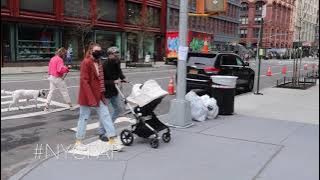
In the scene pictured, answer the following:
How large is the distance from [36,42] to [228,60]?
2119 centimetres

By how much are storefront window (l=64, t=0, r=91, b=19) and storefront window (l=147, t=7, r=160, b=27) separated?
9587 mm

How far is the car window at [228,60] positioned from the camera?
15719mm

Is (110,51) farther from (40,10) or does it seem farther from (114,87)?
(40,10)

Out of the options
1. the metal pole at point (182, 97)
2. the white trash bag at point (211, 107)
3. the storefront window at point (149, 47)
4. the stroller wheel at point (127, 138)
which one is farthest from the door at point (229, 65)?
the storefront window at point (149, 47)

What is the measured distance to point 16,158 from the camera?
6621 millimetres

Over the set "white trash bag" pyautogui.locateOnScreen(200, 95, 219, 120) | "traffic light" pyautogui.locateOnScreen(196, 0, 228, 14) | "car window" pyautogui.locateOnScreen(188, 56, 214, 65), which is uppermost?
"traffic light" pyautogui.locateOnScreen(196, 0, 228, 14)

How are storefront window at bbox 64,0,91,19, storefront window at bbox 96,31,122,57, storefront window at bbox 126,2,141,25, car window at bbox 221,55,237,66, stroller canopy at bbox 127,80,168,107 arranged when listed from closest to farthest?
stroller canopy at bbox 127,80,168,107 < car window at bbox 221,55,237,66 < storefront window at bbox 64,0,91,19 < storefront window at bbox 96,31,122,57 < storefront window at bbox 126,2,141,25

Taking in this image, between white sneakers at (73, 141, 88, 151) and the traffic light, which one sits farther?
the traffic light

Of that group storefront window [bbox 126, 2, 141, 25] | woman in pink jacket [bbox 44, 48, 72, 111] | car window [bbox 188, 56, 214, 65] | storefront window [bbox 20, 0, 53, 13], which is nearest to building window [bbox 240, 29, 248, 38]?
storefront window [bbox 126, 2, 141, 25]

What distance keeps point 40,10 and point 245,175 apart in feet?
99.0

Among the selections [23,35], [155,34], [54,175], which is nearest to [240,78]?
[54,175]

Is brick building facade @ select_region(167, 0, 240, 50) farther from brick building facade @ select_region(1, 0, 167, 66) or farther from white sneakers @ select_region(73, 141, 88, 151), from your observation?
white sneakers @ select_region(73, 141, 88, 151)

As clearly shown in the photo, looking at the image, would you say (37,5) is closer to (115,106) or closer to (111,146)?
(115,106)

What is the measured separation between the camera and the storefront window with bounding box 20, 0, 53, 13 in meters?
31.8
